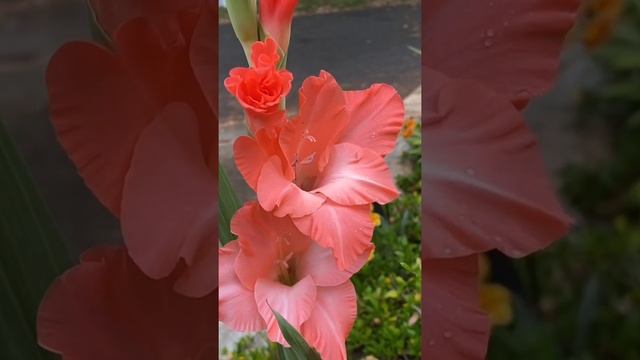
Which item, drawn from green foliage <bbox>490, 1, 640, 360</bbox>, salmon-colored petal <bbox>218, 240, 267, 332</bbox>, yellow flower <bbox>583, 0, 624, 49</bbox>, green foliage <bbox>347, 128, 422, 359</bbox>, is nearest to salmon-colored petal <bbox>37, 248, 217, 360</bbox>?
salmon-colored petal <bbox>218, 240, 267, 332</bbox>

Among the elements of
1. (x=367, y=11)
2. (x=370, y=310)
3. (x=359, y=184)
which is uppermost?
(x=367, y=11)

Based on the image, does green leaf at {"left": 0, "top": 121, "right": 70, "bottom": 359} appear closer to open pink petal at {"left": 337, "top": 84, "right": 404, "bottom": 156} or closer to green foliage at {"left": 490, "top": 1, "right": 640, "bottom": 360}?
open pink petal at {"left": 337, "top": 84, "right": 404, "bottom": 156}

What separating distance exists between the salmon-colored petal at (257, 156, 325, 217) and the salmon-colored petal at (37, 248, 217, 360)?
9 centimetres

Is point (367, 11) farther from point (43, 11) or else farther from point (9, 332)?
point (9, 332)

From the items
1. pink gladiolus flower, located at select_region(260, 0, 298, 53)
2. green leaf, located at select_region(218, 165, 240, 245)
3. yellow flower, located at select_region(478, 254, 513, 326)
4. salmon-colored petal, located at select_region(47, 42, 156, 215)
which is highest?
pink gladiolus flower, located at select_region(260, 0, 298, 53)

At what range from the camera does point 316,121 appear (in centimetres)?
54

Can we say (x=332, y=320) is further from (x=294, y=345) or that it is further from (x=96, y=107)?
(x=96, y=107)

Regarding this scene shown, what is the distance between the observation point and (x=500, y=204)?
566 mm

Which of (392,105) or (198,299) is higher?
(392,105)

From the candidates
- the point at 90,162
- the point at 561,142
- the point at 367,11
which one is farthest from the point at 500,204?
the point at 90,162

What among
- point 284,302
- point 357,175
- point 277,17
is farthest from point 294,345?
point 277,17

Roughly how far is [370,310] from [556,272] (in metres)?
0.15

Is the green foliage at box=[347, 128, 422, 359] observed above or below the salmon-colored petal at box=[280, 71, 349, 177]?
below

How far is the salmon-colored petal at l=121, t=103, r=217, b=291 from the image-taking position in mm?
529
